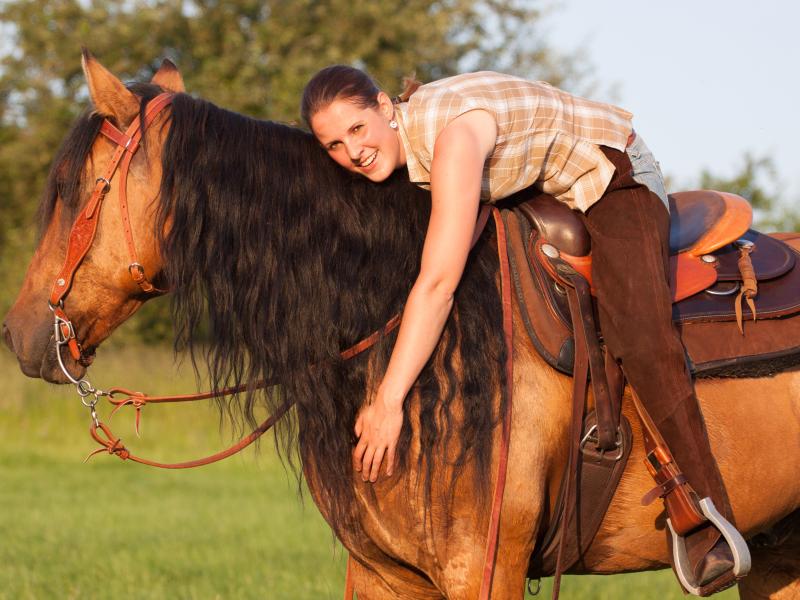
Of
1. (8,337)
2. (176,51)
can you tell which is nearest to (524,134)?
(8,337)

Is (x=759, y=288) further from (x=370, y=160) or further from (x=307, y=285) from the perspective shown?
(x=307, y=285)

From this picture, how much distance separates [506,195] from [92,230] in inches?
51.7

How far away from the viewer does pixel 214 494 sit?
11727 mm

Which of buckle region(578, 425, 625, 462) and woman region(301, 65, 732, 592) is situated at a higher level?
woman region(301, 65, 732, 592)

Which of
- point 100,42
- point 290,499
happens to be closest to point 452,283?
point 290,499

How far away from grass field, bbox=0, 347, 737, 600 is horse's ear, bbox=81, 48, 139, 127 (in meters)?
0.89

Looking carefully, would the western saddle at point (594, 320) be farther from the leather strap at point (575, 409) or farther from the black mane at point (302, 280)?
the black mane at point (302, 280)

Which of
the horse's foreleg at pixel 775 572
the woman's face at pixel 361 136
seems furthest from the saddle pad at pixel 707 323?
the horse's foreleg at pixel 775 572

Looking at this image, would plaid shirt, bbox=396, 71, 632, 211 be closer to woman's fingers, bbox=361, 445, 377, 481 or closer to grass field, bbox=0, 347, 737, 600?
woman's fingers, bbox=361, 445, 377, 481

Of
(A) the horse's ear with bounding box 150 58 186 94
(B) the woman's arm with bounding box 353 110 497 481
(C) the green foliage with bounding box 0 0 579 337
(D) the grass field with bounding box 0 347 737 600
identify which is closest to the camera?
(B) the woman's arm with bounding box 353 110 497 481

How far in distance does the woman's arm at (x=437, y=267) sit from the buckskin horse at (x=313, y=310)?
0.32 ft

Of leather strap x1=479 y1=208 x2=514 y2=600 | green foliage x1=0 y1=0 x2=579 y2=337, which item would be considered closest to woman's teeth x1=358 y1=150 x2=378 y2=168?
leather strap x1=479 y1=208 x2=514 y2=600

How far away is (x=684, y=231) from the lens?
3.64 m

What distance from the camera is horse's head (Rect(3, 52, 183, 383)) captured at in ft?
10.3
